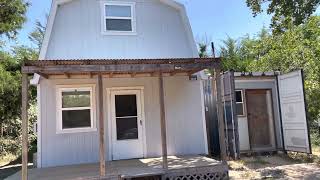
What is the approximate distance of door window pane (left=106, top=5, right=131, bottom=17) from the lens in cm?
972

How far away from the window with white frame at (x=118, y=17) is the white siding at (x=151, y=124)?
1.56m

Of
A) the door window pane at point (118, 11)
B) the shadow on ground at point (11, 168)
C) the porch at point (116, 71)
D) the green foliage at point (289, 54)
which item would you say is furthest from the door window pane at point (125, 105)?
the green foliage at point (289, 54)

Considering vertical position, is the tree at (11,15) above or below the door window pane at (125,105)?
above

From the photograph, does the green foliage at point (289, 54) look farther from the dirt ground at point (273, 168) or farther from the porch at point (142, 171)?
the porch at point (142, 171)

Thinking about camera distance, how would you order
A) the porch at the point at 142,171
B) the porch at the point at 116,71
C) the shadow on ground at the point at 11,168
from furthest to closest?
the shadow on ground at the point at 11,168, the porch at the point at 142,171, the porch at the point at 116,71

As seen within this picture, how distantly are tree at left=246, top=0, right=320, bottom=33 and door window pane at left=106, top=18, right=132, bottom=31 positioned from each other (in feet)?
13.2

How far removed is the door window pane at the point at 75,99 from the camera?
920 centimetres

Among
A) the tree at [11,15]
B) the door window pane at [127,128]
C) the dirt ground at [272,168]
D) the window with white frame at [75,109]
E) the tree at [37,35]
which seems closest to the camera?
the dirt ground at [272,168]

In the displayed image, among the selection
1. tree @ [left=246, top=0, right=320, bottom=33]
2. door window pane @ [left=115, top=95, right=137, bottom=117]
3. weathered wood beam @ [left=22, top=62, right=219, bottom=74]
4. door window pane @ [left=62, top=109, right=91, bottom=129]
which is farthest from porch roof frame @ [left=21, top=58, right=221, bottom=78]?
tree @ [left=246, top=0, right=320, bottom=33]

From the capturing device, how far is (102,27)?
9.56 m

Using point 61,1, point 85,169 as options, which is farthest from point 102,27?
point 85,169

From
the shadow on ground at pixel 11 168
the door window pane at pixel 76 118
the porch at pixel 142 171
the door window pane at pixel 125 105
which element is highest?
the door window pane at pixel 125 105

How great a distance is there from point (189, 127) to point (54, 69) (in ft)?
15.3

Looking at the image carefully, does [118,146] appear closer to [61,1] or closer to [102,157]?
[102,157]
